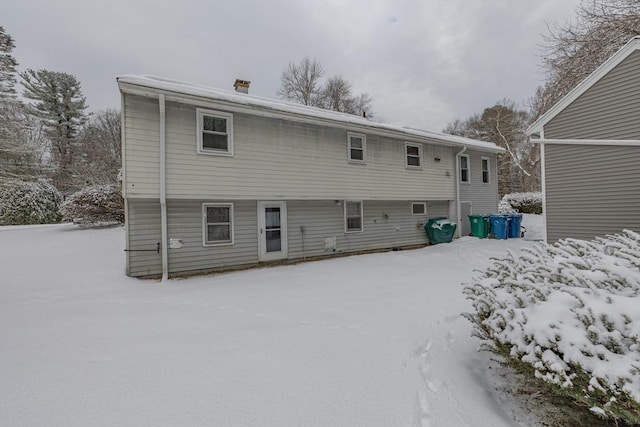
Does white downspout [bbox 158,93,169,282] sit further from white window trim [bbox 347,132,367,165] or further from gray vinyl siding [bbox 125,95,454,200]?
white window trim [bbox 347,132,367,165]

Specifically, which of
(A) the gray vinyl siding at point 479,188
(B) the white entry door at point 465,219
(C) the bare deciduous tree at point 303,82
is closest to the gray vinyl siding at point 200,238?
(B) the white entry door at point 465,219

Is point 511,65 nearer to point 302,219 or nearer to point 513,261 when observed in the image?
point 302,219

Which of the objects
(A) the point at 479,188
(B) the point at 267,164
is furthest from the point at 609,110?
(B) the point at 267,164

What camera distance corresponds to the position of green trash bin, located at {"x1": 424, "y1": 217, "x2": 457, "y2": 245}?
515 inches

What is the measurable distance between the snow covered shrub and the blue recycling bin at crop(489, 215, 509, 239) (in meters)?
23.9

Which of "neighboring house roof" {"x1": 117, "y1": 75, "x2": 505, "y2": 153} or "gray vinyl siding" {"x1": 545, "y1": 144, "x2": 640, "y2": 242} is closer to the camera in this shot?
"neighboring house roof" {"x1": 117, "y1": 75, "x2": 505, "y2": 153}

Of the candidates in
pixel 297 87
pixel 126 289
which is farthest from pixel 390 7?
pixel 297 87

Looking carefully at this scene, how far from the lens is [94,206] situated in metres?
13.8

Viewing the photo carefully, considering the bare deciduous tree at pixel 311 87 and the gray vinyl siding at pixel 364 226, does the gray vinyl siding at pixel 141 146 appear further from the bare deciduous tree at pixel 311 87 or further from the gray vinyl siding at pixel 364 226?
the bare deciduous tree at pixel 311 87

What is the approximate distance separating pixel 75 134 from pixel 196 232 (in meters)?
26.8

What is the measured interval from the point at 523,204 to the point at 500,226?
32.1 ft

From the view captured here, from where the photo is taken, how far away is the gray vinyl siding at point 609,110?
25.3 ft

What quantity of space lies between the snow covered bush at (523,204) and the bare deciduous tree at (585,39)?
30.8ft

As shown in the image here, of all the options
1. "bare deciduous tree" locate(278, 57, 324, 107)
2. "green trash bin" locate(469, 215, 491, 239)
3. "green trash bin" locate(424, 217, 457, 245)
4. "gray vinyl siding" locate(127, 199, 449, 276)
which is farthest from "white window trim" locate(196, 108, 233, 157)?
"bare deciduous tree" locate(278, 57, 324, 107)
